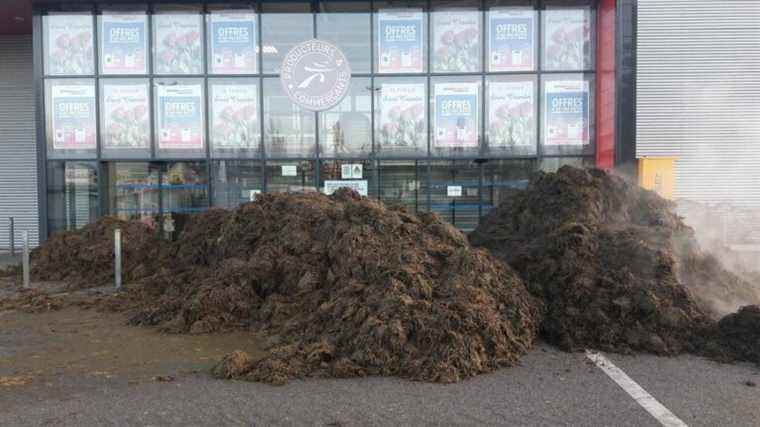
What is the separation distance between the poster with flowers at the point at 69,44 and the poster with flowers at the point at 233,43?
9.18 feet

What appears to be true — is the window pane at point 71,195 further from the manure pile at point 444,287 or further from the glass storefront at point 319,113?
the manure pile at point 444,287

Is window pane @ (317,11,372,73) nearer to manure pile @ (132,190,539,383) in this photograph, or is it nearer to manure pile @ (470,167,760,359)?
manure pile @ (132,190,539,383)

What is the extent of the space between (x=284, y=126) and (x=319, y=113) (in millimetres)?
854

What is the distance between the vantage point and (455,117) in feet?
46.6

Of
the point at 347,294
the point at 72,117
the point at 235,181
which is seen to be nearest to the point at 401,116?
the point at 235,181

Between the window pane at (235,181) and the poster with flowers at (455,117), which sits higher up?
the poster with flowers at (455,117)

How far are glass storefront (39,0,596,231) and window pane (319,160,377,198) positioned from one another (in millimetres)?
32

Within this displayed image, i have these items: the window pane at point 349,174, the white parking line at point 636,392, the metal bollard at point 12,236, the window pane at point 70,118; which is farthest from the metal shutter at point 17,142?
the white parking line at point 636,392

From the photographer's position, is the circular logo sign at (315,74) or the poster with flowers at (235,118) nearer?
the circular logo sign at (315,74)

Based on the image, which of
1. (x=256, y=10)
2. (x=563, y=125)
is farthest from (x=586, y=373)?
(x=256, y=10)

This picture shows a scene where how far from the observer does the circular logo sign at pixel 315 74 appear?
1412cm

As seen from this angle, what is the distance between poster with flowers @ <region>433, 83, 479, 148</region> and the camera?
1420cm

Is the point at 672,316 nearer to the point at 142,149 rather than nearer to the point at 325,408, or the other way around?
the point at 325,408

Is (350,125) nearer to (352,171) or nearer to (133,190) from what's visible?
(352,171)
